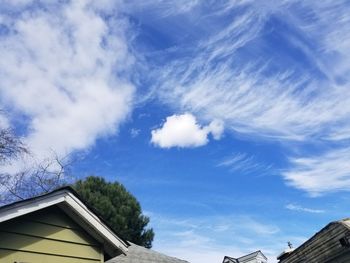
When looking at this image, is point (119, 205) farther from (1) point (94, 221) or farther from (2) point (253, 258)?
(1) point (94, 221)

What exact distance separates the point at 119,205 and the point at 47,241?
96.7ft

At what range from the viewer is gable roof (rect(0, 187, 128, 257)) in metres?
6.58

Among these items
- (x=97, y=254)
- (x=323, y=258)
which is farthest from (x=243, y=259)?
(x=97, y=254)

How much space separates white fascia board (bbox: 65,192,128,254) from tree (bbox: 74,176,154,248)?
1048 inches

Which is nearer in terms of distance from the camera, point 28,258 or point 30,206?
point 28,258

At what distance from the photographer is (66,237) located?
7.24 m

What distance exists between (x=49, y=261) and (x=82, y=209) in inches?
45.1

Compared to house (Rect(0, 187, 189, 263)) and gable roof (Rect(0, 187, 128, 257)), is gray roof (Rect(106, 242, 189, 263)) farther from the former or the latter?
house (Rect(0, 187, 189, 263))

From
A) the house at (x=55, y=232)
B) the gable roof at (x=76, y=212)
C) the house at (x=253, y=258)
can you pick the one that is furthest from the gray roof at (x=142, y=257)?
the house at (x=253, y=258)

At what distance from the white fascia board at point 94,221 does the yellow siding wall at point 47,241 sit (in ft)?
0.98

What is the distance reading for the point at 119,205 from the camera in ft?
117

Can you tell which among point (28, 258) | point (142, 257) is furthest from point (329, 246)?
point (28, 258)

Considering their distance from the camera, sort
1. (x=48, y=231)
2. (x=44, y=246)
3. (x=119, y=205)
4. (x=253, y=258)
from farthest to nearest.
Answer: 1. (x=119, y=205)
2. (x=253, y=258)
3. (x=48, y=231)
4. (x=44, y=246)

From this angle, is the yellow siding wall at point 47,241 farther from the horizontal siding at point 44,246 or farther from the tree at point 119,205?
the tree at point 119,205
